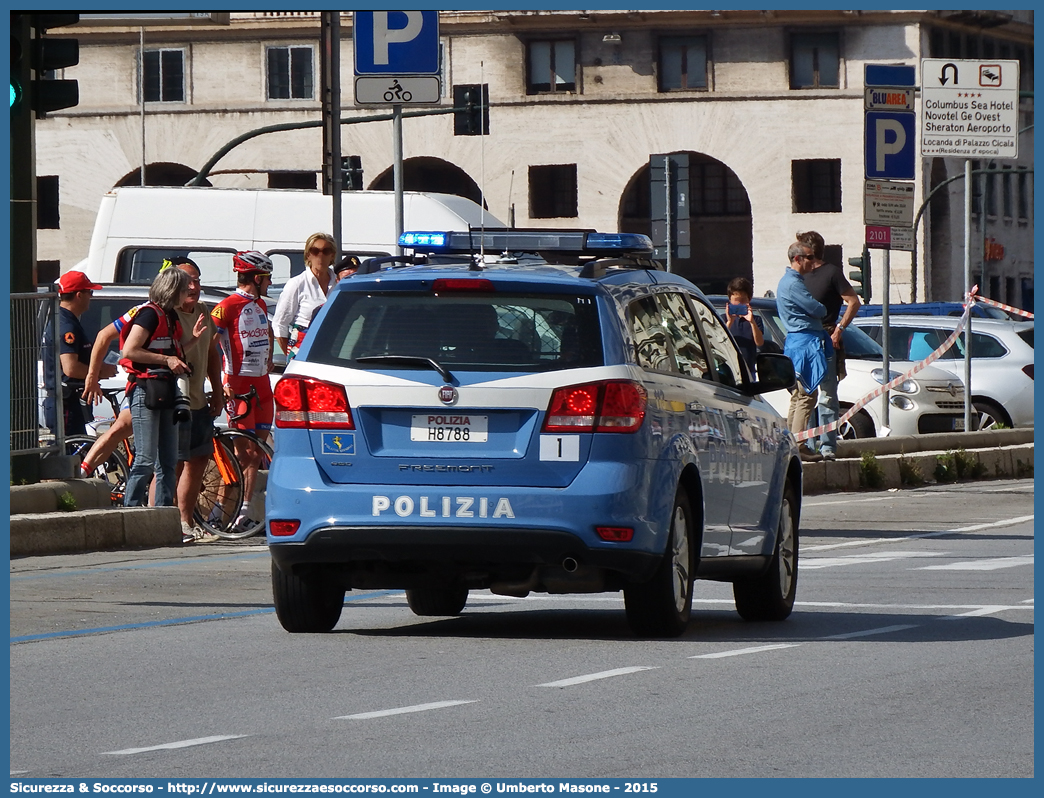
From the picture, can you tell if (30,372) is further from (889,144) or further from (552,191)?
(552,191)

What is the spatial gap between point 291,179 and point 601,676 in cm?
6351

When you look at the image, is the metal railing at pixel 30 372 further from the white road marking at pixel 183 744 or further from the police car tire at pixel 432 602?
the white road marking at pixel 183 744

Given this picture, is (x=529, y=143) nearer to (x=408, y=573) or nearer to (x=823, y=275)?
(x=823, y=275)

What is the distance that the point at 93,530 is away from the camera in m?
14.6

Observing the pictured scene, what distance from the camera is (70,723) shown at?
7719 millimetres

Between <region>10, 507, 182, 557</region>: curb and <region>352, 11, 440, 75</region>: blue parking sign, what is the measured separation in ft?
15.5

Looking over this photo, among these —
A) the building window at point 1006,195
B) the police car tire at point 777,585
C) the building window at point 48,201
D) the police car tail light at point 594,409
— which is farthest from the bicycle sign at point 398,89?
the building window at point 1006,195

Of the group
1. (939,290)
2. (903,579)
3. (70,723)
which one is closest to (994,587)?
(903,579)

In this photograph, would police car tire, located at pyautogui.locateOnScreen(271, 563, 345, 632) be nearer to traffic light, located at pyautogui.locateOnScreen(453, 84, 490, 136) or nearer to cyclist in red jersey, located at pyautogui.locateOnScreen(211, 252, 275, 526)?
cyclist in red jersey, located at pyautogui.locateOnScreen(211, 252, 275, 526)

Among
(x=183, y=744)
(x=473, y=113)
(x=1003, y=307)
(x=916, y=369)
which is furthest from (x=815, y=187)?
(x=183, y=744)

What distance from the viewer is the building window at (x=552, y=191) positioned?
237 feet

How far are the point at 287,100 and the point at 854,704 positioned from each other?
65.7m

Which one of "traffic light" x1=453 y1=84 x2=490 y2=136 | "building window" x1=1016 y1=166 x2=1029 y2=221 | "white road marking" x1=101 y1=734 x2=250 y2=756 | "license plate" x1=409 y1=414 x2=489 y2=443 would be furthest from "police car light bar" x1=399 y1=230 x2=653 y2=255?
"building window" x1=1016 y1=166 x2=1029 y2=221

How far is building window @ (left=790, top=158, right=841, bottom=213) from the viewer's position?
232ft
